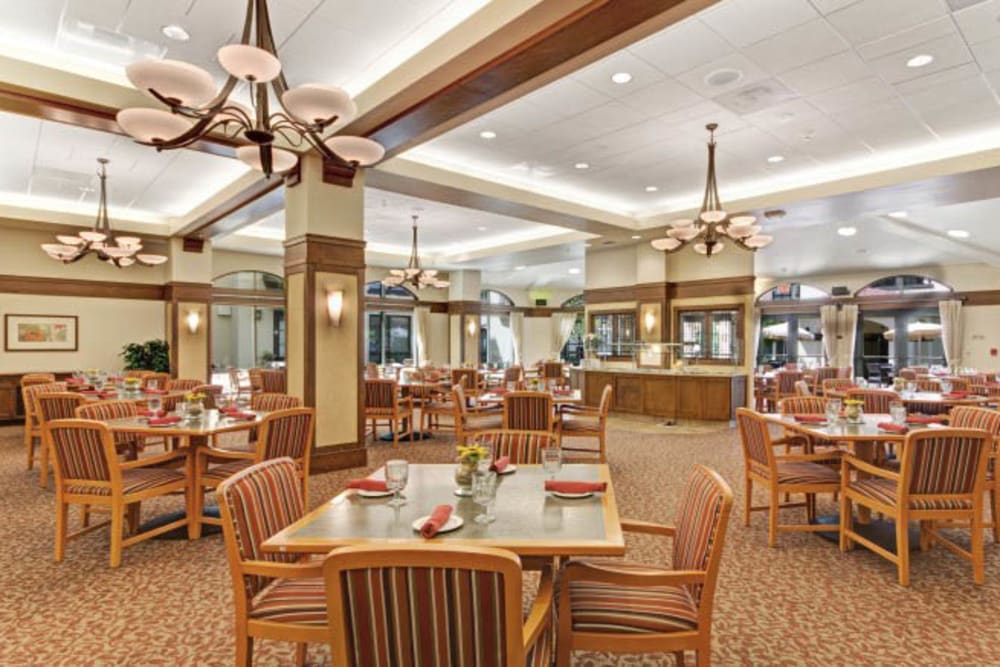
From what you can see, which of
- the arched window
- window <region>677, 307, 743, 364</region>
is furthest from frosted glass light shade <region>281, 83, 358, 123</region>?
the arched window

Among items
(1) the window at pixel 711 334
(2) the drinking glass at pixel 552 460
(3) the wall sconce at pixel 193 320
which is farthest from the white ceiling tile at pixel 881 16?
(3) the wall sconce at pixel 193 320

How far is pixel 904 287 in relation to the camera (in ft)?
47.3

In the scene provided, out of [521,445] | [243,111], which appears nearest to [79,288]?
[243,111]

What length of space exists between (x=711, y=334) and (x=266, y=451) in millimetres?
8837

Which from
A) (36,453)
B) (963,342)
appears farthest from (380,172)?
(963,342)

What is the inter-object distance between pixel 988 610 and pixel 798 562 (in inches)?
36.7

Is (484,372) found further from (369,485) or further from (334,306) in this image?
(369,485)

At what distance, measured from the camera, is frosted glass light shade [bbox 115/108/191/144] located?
3.22 metres

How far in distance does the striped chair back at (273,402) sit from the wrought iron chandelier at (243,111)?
219cm

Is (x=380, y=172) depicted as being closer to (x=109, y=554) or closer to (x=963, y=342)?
(x=109, y=554)

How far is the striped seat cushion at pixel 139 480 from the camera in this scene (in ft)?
12.0

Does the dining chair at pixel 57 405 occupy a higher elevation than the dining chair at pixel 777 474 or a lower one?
higher

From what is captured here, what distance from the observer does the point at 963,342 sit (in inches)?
519

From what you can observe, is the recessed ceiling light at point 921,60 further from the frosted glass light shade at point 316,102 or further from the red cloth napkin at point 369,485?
the red cloth napkin at point 369,485
